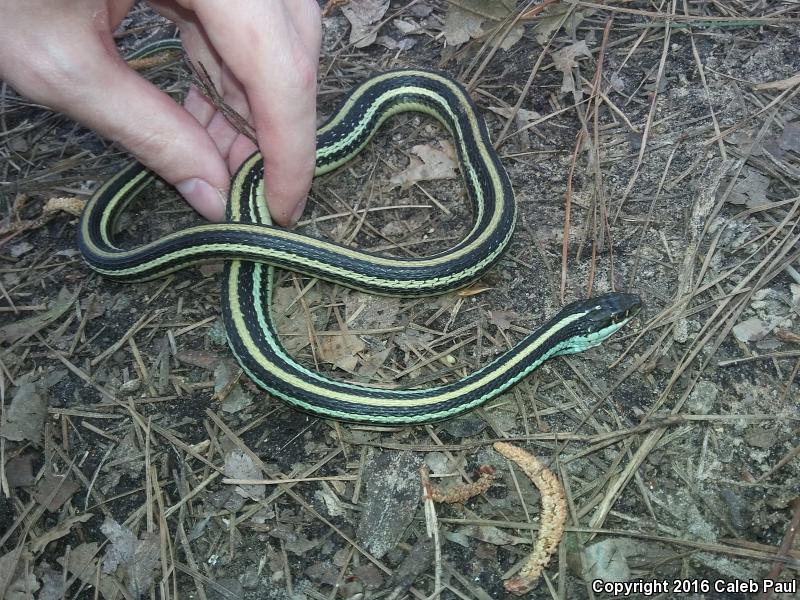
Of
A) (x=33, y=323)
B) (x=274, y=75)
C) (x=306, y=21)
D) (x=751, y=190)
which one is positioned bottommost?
(x=33, y=323)

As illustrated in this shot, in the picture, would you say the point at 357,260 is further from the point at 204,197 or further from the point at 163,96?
the point at 163,96

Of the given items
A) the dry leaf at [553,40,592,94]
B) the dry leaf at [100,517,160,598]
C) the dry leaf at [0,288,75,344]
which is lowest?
the dry leaf at [100,517,160,598]

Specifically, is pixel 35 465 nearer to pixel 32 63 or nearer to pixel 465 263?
pixel 32 63

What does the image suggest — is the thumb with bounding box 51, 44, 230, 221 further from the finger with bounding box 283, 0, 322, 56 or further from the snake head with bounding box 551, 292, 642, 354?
the snake head with bounding box 551, 292, 642, 354

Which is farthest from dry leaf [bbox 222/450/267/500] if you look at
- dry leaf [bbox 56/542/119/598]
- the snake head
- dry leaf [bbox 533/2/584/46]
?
dry leaf [bbox 533/2/584/46]

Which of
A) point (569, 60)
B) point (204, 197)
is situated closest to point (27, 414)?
point (204, 197)

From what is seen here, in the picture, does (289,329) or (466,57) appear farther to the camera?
(466,57)

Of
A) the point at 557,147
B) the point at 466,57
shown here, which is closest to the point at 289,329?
the point at 557,147
